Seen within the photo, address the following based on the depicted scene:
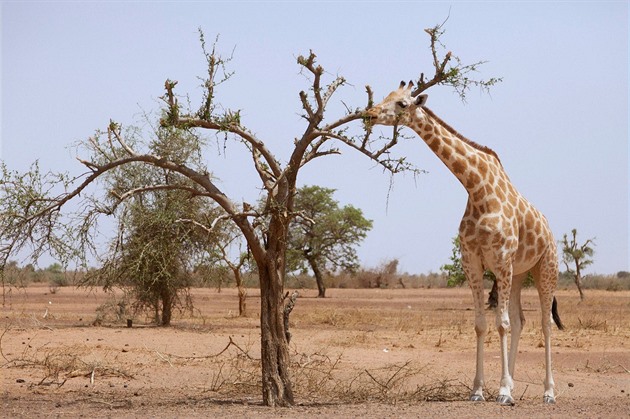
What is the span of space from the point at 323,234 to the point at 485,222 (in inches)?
1320

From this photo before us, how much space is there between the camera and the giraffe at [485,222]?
1181cm

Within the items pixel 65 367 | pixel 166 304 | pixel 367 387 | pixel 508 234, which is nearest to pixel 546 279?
pixel 508 234

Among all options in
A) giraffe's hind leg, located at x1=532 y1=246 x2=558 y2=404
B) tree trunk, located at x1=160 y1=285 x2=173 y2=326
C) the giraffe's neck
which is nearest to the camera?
the giraffe's neck

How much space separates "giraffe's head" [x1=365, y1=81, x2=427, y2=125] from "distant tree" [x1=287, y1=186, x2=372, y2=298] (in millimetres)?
31136

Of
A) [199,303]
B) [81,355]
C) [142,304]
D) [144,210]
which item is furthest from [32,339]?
[199,303]

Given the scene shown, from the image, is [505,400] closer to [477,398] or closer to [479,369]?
[477,398]

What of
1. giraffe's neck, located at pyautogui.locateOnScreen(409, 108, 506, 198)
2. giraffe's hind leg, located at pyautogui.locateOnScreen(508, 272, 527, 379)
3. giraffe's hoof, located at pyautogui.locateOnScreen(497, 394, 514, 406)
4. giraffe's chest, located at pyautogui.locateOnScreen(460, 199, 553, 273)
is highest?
giraffe's neck, located at pyautogui.locateOnScreen(409, 108, 506, 198)

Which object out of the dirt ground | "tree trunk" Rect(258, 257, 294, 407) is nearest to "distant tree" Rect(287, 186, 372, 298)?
the dirt ground

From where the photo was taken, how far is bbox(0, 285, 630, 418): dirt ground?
11.4 meters

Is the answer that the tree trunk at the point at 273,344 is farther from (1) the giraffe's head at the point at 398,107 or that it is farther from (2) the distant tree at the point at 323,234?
(2) the distant tree at the point at 323,234

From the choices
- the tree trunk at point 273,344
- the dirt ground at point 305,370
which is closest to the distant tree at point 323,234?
the dirt ground at point 305,370

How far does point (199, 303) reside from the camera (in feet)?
115

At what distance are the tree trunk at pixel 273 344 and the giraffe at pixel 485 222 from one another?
214cm

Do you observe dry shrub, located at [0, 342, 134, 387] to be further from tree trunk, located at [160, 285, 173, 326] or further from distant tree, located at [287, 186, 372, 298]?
distant tree, located at [287, 186, 372, 298]
